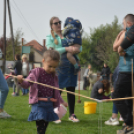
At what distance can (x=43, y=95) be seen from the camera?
295cm

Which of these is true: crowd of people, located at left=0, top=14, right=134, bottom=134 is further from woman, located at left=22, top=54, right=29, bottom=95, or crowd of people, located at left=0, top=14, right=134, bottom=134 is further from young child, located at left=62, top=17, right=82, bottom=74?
woman, located at left=22, top=54, right=29, bottom=95

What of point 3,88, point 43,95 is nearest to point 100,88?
point 3,88

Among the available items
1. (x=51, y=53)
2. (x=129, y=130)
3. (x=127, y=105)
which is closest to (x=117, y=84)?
(x=127, y=105)

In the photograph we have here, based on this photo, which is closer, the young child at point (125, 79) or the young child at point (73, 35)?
the young child at point (125, 79)

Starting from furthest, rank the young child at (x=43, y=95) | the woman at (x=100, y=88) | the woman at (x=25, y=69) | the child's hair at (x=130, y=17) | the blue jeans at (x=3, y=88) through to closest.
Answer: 1. the woman at (x=25, y=69)
2. the woman at (x=100, y=88)
3. the blue jeans at (x=3, y=88)
4. the child's hair at (x=130, y=17)
5. the young child at (x=43, y=95)

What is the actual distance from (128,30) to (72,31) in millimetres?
1319

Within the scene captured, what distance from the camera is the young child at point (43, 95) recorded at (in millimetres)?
2826

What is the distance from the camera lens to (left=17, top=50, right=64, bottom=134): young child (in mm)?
2826

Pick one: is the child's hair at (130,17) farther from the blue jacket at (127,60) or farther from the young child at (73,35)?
the young child at (73,35)

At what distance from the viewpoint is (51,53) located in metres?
2.88

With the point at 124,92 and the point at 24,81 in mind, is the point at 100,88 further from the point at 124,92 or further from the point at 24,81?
the point at 24,81

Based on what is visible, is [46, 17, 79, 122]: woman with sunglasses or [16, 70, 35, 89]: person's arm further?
[46, 17, 79, 122]: woman with sunglasses

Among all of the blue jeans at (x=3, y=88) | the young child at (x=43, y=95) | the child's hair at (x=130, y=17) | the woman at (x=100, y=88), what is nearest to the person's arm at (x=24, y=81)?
the young child at (x=43, y=95)

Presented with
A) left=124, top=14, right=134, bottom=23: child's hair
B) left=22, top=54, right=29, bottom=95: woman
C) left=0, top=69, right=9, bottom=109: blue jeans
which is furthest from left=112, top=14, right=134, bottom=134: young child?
left=22, top=54, right=29, bottom=95: woman
